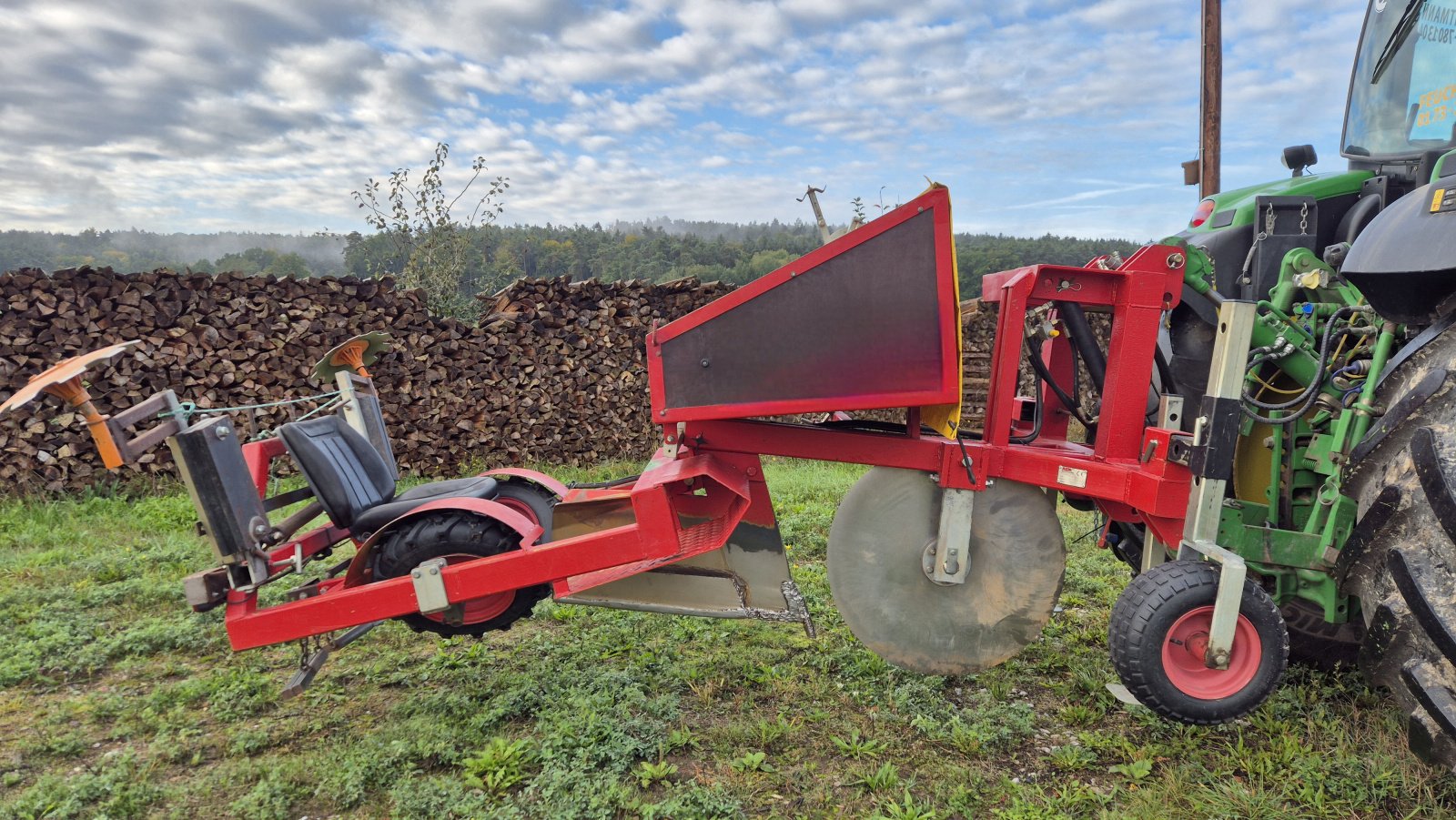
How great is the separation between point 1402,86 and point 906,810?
3487mm

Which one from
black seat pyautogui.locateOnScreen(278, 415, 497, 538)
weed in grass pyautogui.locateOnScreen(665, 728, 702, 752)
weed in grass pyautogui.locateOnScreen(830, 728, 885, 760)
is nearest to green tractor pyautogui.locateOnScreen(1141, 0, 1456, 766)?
weed in grass pyautogui.locateOnScreen(830, 728, 885, 760)

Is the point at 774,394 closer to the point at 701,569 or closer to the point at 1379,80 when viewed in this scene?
the point at 701,569

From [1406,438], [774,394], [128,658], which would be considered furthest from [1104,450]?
[128,658]

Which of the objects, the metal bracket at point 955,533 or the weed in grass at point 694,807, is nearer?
the weed in grass at point 694,807

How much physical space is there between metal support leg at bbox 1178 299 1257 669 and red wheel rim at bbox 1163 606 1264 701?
6 cm

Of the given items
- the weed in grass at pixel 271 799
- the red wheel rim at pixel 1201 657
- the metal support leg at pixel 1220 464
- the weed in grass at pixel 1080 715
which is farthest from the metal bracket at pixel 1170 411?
the weed in grass at pixel 271 799

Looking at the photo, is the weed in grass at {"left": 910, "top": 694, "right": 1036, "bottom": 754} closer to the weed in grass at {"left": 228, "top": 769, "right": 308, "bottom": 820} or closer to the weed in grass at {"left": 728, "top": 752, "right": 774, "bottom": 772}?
the weed in grass at {"left": 728, "top": 752, "right": 774, "bottom": 772}

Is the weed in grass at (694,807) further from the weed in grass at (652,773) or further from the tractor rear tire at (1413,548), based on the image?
the tractor rear tire at (1413,548)

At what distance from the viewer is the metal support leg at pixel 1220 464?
2363 millimetres

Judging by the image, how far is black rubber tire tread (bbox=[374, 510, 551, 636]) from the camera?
2896 mm

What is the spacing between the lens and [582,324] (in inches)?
330

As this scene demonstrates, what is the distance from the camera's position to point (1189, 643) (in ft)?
8.16

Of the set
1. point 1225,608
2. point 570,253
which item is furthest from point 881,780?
point 570,253

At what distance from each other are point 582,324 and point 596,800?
6364 millimetres
